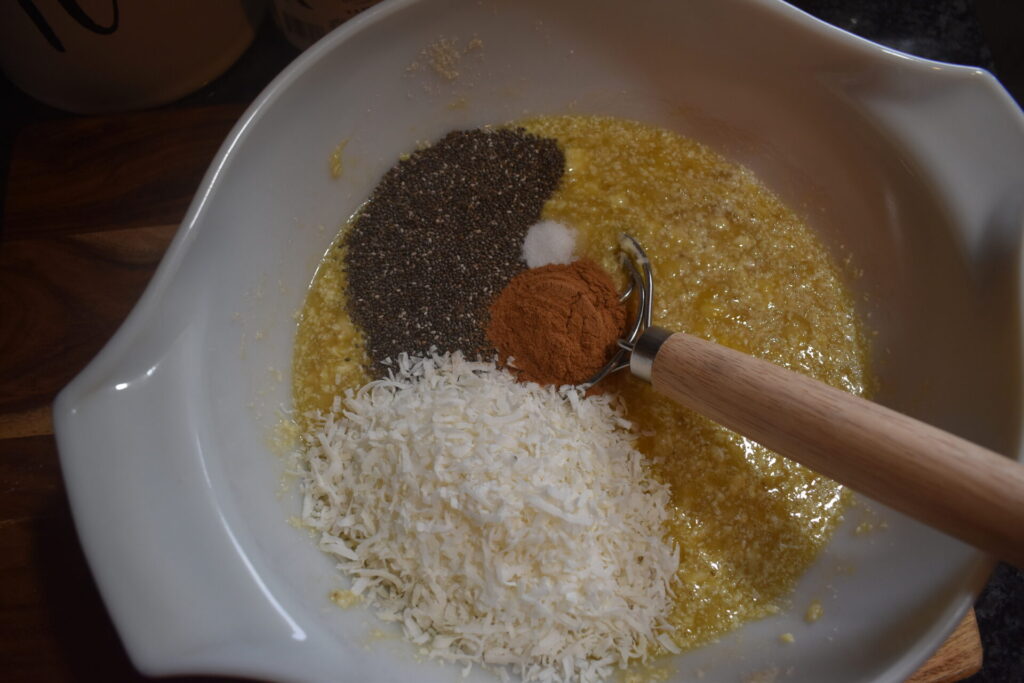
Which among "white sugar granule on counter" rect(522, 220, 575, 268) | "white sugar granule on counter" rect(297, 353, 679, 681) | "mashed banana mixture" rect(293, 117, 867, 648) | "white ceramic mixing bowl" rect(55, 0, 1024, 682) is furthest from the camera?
"white sugar granule on counter" rect(522, 220, 575, 268)

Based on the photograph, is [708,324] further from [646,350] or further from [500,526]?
[500,526]

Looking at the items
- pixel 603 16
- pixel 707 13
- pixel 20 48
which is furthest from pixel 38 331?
pixel 707 13

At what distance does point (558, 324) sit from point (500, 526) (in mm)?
339

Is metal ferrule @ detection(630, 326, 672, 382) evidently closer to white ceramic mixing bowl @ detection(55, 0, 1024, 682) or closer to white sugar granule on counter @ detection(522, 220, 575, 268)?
white sugar granule on counter @ detection(522, 220, 575, 268)

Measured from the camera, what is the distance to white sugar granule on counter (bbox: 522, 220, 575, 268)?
1.32m

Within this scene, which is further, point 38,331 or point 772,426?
point 38,331

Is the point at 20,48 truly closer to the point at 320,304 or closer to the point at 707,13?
the point at 320,304

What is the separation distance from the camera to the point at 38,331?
4.12 feet

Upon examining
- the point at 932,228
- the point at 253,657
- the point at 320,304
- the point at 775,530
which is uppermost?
the point at 932,228

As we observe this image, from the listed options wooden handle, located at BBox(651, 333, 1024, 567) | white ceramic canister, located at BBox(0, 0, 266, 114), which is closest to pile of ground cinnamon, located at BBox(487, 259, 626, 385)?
wooden handle, located at BBox(651, 333, 1024, 567)

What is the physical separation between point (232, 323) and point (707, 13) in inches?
34.7

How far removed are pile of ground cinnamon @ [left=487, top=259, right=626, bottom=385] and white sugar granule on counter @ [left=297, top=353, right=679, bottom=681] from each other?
0.05 meters

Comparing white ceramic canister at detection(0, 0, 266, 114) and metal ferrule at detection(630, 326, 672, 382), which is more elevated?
white ceramic canister at detection(0, 0, 266, 114)

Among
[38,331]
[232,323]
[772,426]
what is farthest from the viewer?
[38,331]
